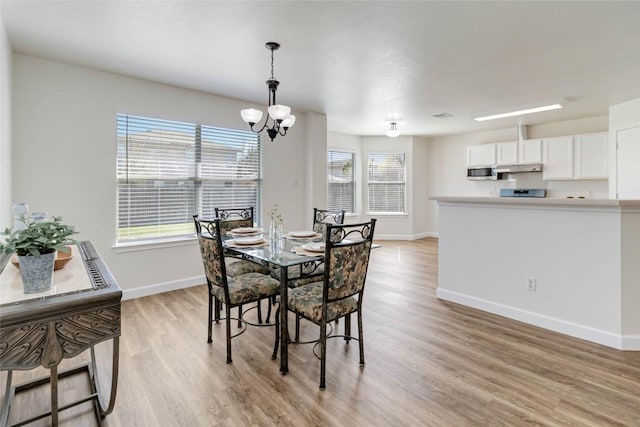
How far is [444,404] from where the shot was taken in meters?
1.96

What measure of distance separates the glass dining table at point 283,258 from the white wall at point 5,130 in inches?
73.0

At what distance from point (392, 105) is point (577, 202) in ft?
10.0

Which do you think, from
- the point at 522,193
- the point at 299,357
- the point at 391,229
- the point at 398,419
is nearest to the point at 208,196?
the point at 299,357

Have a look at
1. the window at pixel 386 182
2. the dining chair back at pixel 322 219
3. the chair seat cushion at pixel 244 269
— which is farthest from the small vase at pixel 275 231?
the window at pixel 386 182

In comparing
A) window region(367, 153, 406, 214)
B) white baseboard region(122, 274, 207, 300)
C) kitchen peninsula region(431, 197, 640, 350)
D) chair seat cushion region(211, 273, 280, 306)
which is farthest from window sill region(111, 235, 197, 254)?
window region(367, 153, 406, 214)

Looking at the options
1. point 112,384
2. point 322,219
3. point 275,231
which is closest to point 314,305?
point 275,231

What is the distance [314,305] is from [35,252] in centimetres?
153

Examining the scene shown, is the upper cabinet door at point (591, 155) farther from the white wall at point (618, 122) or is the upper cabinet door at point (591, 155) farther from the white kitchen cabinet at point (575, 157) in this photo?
the white wall at point (618, 122)

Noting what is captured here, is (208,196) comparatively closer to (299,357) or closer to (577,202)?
(299,357)

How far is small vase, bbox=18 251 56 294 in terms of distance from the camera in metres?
1.38

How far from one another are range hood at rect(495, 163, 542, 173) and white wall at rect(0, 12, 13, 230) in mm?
7675

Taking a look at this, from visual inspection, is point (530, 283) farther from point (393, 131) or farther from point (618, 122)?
point (618, 122)

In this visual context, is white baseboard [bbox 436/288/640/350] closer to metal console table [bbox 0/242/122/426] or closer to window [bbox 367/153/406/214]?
metal console table [bbox 0/242/122/426]

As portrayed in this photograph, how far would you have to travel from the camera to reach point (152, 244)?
4020 mm
